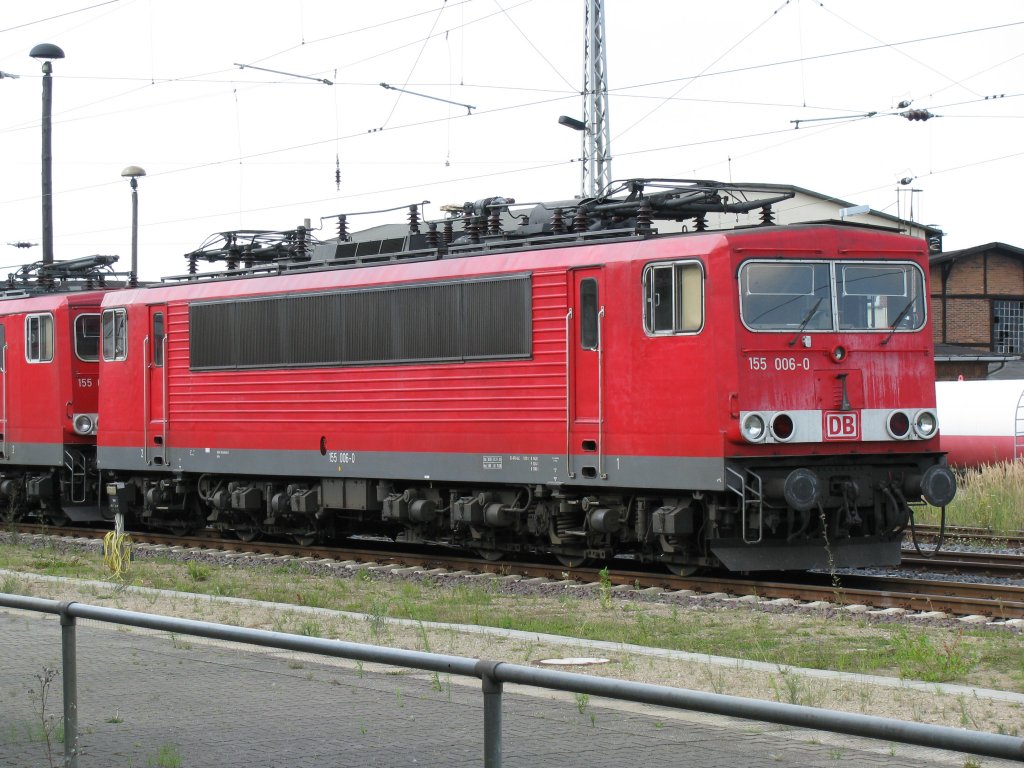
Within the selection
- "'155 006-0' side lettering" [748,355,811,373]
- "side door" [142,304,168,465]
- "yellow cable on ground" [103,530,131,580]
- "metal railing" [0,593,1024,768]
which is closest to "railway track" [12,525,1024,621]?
"'155 006-0' side lettering" [748,355,811,373]

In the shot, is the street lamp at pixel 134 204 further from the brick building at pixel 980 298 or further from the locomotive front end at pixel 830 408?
the brick building at pixel 980 298

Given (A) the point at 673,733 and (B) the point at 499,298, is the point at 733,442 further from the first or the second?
(A) the point at 673,733

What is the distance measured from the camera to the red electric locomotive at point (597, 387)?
1434 centimetres

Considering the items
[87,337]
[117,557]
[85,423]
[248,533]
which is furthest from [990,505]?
[87,337]

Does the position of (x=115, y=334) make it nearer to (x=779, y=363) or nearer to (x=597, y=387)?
(x=597, y=387)

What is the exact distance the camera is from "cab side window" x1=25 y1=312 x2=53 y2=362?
23703 mm

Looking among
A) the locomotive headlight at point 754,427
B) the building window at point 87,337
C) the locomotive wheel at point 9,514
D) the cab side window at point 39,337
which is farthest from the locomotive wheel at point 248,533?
the locomotive headlight at point 754,427

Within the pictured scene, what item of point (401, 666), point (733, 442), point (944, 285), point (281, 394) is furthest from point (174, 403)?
point (944, 285)

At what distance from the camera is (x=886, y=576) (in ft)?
50.8

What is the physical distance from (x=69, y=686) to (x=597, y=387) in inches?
359

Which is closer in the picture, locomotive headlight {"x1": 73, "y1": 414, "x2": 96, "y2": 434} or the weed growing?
the weed growing

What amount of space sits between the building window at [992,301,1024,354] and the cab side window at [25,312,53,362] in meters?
42.8

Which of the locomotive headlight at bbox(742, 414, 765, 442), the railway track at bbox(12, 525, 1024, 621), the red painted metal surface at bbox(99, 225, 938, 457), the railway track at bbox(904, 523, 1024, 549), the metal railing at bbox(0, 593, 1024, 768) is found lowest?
the railway track at bbox(12, 525, 1024, 621)

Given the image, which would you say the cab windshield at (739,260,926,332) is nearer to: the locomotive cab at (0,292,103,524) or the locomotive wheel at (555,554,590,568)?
the locomotive wheel at (555,554,590,568)
